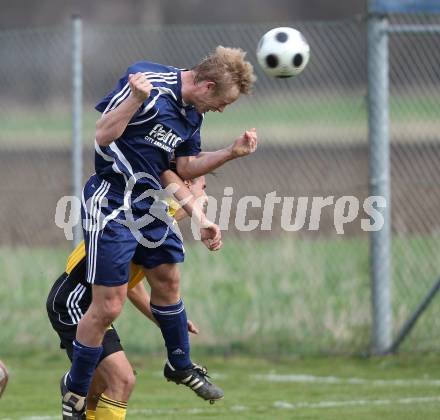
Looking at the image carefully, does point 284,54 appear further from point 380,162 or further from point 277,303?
point 277,303

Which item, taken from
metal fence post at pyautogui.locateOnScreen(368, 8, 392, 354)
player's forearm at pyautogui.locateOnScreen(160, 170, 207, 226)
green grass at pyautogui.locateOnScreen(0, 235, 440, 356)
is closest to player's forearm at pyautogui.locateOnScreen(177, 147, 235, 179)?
player's forearm at pyautogui.locateOnScreen(160, 170, 207, 226)

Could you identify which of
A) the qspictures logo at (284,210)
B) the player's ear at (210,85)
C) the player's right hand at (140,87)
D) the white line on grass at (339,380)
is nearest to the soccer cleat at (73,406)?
the player's right hand at (140,87)

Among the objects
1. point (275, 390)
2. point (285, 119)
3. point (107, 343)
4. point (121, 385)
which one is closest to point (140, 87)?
point (107, 343)

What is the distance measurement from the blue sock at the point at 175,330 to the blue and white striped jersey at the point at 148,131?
0.76 metres

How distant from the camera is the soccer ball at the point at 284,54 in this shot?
26.8ft

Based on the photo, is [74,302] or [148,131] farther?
[74,302]

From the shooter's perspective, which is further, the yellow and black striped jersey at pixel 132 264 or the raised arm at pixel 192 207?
the yellow and black striped jersey at pixel 132 264

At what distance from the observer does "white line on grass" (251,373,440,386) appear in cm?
986

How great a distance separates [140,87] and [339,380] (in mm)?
3832

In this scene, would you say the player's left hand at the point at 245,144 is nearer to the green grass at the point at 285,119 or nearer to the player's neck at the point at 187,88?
the player's neck at the point at 187,88

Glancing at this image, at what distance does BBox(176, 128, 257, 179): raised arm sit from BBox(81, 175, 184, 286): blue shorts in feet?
0.89

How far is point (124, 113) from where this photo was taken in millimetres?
7164

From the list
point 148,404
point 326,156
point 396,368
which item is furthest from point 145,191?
point 326,156

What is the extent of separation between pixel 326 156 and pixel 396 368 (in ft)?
7.55
